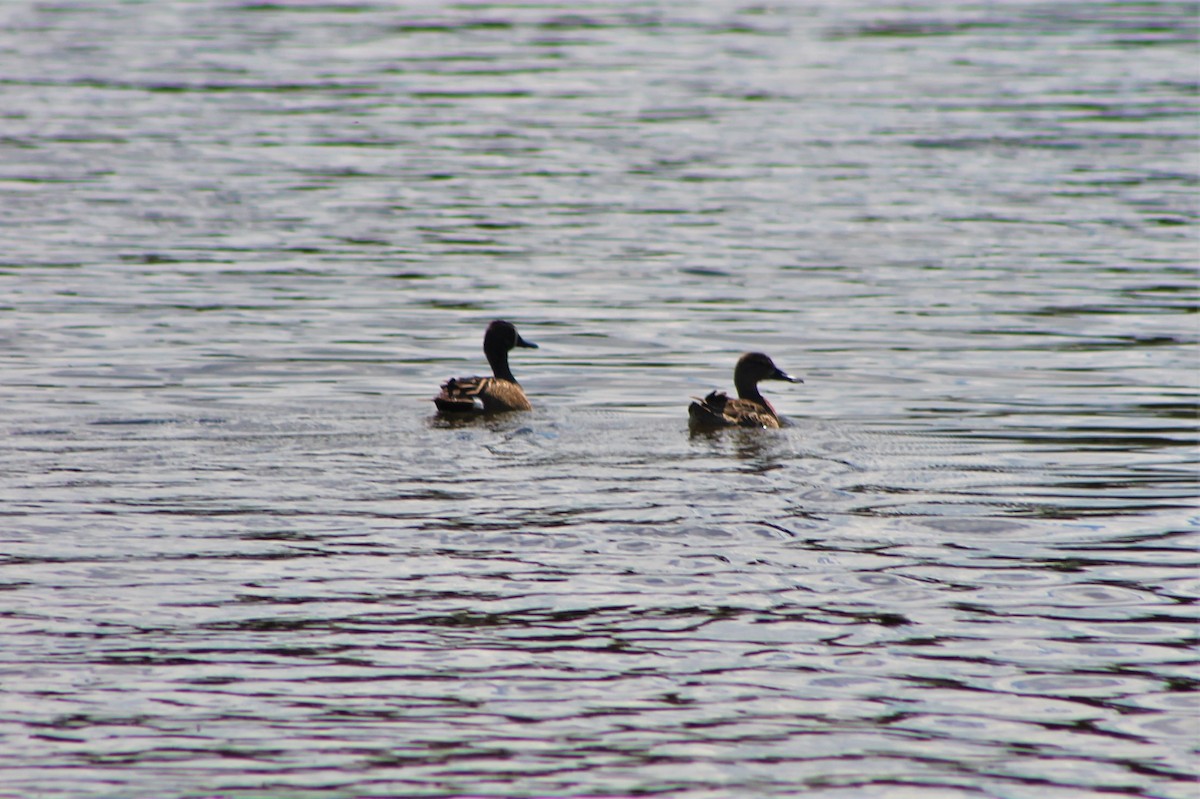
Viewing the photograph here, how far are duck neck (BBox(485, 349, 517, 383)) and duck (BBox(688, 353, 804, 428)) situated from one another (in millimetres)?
2099

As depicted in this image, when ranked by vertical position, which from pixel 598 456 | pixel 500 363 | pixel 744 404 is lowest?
pixel 598 456

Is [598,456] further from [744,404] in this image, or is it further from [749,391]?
[749,391]

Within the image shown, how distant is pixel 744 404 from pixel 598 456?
1.85 meters

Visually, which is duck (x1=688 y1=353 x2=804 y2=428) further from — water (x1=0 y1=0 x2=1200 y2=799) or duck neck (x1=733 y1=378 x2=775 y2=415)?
water (x1=0 y1=0 x2=1200 y2=799)

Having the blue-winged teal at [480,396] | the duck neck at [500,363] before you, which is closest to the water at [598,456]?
the blue-winged teal at [480,396]

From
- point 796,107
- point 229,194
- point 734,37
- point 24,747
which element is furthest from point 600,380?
point 734,37

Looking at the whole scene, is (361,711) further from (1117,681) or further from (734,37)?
(734,37)

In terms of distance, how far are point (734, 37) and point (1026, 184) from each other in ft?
86.1

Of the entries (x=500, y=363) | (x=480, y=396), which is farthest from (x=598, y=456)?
(x=500, y=363)

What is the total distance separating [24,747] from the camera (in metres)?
8.40

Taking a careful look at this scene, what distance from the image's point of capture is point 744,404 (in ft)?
52.5

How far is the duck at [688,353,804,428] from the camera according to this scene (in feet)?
51.2

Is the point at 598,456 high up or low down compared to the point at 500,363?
down

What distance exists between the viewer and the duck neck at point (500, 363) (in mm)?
17500
